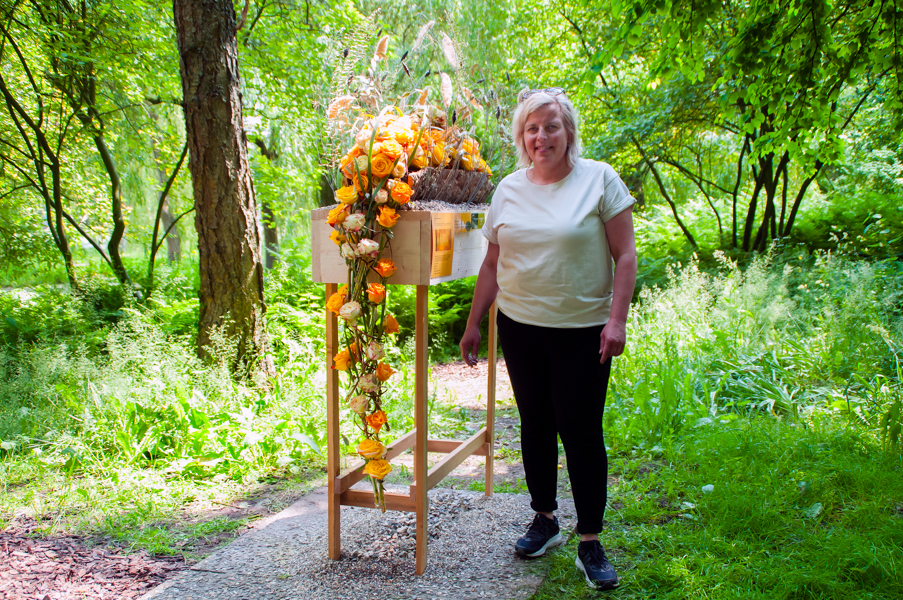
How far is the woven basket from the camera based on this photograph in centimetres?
225

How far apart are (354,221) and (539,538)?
1466 mm

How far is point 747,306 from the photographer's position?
5152 mm

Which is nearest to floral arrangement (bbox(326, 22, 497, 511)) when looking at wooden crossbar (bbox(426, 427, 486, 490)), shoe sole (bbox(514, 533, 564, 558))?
wooden crossbar (bbox(426, 427, 486, 490))

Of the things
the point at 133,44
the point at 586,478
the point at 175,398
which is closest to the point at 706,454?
the point at 586,478

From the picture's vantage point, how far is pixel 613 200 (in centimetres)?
204

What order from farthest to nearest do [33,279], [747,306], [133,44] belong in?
[33,279], [133,44], [747,306]

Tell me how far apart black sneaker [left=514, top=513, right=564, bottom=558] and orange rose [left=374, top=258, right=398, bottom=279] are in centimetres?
119

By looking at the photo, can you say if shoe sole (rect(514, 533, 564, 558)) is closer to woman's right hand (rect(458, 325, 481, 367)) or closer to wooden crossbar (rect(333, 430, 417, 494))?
wooden crossbar (rect(333, 430, 417, 494))

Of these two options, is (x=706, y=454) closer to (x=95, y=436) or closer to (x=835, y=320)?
(x=835, y=320)

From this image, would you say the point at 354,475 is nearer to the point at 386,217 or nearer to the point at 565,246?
the point at 386,217

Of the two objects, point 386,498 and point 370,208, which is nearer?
point 370,208

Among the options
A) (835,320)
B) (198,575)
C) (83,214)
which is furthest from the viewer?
(83,214)

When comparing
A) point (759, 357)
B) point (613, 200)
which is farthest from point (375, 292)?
point (759, 357)

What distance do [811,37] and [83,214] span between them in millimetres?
9425
